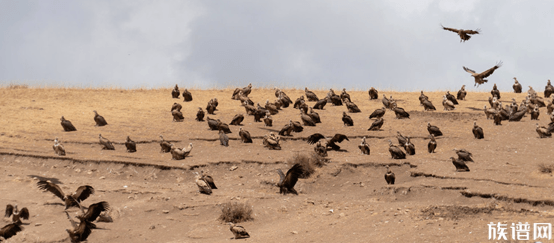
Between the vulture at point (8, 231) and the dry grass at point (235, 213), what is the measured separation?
5.37 metres

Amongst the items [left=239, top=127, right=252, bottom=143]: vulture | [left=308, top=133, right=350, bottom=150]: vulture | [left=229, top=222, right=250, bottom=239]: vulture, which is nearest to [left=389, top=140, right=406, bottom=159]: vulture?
[left=308, top=133, right=350, bottom=150]: vulture

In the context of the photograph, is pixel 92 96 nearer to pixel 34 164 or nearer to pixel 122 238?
pixel 34 164

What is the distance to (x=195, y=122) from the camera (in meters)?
28.3

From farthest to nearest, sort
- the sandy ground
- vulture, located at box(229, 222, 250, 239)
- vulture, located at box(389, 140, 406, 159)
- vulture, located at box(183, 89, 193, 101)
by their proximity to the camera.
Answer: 1. vulture, located at box(183, 89, 193, 101)
2. vulture, located at box(389, 140, 406, 159)
3. the sandy ground
4. vulture, located at box(229, 222, 250, 239)

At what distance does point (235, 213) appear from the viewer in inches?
624

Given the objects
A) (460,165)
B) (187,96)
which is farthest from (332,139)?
(187,96)

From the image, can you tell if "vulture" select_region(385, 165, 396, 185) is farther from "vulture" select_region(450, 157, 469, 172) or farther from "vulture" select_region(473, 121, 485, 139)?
"vulture" select_region(473, 121, 485, 139)

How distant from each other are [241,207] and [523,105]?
17289mm

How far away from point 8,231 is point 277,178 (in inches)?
327

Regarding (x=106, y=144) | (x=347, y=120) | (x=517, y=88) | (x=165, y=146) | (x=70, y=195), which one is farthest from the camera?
(x=517, y=88)

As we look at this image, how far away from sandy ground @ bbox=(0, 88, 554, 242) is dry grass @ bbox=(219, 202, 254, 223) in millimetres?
198

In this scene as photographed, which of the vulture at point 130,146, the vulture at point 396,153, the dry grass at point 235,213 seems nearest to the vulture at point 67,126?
the vulture at point 130,146

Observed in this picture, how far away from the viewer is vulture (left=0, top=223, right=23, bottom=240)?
1524 cm

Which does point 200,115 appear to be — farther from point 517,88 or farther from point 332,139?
point 517,88
